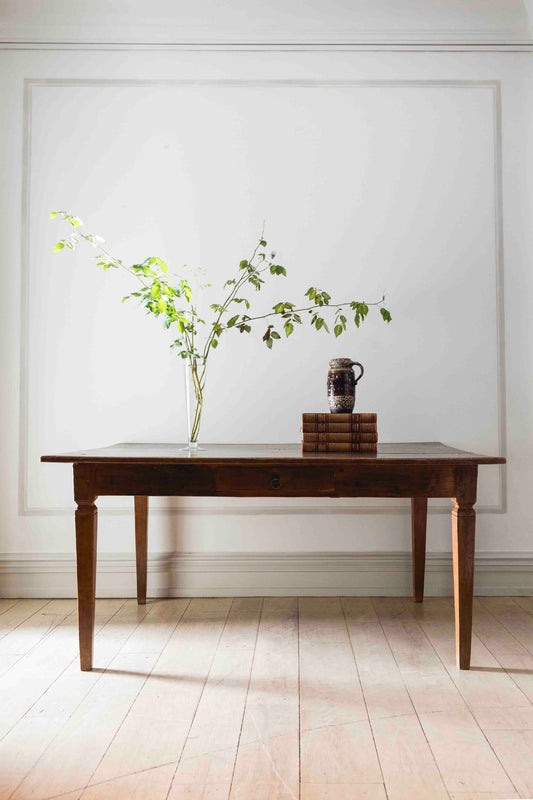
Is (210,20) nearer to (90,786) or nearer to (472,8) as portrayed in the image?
(472,8)

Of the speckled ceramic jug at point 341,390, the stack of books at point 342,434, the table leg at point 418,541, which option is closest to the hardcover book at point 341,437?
the stack of books at point 342,434

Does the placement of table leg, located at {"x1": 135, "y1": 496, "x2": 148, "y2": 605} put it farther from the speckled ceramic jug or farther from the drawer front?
the speckled ceramic jug

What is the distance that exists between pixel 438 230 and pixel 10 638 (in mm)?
2274

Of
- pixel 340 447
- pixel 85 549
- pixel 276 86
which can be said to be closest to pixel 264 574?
pixel 340 447

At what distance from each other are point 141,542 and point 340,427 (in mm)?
973

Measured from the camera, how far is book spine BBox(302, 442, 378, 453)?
87.2 inches

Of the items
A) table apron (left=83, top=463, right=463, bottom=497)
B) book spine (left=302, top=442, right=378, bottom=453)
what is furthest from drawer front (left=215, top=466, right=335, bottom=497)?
book spine (left=302, top=442, right=378, bottom=453)

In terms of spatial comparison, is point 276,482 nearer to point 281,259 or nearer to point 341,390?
point 341,390

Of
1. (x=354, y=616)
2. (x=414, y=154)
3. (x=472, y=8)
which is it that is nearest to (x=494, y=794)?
(x=354, y=616)

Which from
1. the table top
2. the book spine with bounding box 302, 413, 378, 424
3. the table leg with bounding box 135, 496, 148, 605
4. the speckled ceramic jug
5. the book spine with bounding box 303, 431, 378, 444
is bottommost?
the table leg with bounding box 135, 496, 148, 605

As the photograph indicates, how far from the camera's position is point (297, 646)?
2193mm

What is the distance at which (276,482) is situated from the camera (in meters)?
2.02

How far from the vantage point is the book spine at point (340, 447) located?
2215 millimetres

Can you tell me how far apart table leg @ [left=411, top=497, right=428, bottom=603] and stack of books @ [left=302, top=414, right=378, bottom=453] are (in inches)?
20.6
